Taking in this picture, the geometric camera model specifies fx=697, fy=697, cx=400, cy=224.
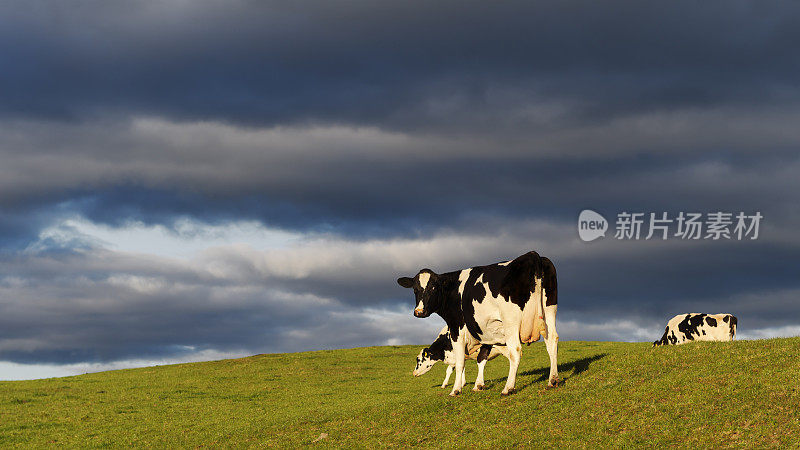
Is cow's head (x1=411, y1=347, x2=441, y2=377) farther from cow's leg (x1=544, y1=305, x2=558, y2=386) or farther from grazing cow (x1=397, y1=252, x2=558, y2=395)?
cow's leg (x1=544, y1=305, x2=558, y2=386)

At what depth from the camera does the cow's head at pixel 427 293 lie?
79.6ft

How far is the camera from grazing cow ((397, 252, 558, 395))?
69.9 ft

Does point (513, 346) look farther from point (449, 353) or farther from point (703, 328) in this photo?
point (703, 328)

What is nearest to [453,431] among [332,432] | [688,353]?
[332,432]

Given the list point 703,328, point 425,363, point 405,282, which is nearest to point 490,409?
point 405,282

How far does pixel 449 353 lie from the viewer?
101ft

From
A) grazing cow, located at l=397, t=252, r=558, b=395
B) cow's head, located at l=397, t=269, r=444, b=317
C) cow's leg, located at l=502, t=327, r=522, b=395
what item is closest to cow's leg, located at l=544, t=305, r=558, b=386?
grazing cow, located at l=397, t=252, r=558, b=395

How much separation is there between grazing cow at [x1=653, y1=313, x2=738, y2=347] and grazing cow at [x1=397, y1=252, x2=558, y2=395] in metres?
18.1

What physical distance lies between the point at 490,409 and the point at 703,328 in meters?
20.6

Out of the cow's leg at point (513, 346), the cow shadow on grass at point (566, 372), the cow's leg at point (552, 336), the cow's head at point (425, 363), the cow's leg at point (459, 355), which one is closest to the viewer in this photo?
the cow's leg at point (513, 346)

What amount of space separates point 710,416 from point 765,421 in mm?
1214

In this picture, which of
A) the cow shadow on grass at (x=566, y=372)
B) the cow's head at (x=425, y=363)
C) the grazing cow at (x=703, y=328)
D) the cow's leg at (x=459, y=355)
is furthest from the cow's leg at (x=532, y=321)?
the grazing cow at (x=703, y=328)

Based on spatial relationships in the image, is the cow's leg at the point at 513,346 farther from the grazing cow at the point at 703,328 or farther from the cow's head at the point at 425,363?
the grazing cow at the point at 703,328

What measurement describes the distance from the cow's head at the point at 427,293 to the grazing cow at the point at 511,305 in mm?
842
